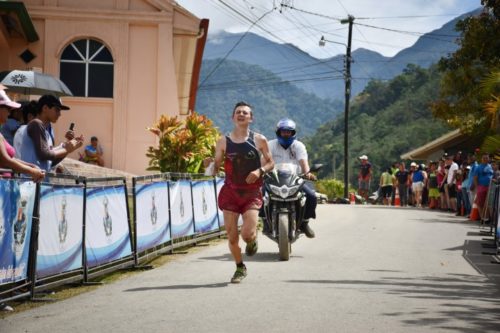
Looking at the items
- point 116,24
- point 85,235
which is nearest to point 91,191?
point 85,235

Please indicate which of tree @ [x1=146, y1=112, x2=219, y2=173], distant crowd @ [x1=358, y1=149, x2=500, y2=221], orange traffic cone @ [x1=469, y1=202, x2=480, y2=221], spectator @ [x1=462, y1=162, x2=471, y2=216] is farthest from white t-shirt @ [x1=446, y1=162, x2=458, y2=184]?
tree @ [x1=146, y1=112, x2=219, y2=173]

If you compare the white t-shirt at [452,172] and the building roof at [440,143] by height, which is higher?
the building roof at [440,143]

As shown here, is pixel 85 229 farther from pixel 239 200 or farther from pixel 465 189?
pixel 465 189

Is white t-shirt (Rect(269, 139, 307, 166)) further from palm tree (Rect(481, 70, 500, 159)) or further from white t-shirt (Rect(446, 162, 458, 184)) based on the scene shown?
white t-shirt (Rect(446, 162, 458, 184))

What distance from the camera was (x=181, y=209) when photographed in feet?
48.7

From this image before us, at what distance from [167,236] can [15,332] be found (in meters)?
6.71

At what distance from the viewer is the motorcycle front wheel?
41.3ft

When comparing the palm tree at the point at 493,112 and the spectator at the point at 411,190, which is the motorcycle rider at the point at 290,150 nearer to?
the palm tree at the point at 493,112

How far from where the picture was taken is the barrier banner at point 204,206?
16.0 metres

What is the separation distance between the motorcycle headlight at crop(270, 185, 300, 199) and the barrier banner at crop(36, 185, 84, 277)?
3643 millimetres

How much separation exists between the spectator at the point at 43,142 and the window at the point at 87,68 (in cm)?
1849

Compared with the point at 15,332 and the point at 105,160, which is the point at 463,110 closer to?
the point at 105,160

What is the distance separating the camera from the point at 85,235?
10.2 meters

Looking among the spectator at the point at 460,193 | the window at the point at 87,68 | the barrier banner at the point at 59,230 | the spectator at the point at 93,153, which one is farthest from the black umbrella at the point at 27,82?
the spectator at the point at 460,193
